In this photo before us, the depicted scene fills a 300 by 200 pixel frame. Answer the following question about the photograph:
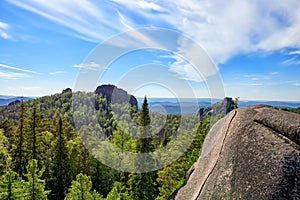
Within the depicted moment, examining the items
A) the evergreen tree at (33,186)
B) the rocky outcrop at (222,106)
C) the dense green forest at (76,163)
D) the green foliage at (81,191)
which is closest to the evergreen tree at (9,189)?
the dense green forest at (76,163)

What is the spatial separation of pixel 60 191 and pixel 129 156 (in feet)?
37.3

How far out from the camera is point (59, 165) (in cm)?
3797

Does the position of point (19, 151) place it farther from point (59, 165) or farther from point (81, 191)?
point (81, 191)

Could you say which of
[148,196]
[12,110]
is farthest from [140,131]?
[12,110]

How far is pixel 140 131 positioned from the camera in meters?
33.0

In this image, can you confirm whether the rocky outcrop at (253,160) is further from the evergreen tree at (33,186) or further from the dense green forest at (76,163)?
the evergreen tree at (33,186)

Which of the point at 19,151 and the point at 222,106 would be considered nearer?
the point at 19,151

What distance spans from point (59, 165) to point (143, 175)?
510 inches

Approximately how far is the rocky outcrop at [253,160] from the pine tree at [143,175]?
78.3 ft

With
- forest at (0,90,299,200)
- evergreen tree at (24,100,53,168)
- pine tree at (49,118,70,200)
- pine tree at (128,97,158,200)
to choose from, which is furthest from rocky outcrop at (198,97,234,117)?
evergreen tree at (24,100,53,168)

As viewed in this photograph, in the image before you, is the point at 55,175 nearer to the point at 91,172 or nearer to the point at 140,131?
the point at 91,172

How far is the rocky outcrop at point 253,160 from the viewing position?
20.5ft

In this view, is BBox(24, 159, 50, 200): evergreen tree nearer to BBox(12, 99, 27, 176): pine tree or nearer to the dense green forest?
the dense green forest

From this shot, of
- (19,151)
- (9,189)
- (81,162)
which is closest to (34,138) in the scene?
(19,151)
